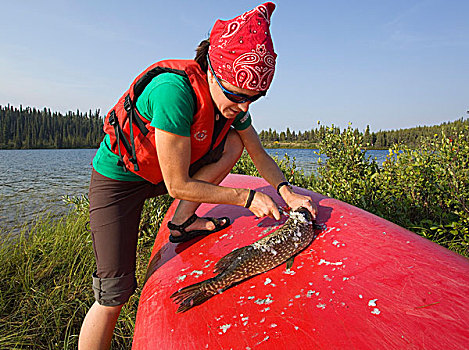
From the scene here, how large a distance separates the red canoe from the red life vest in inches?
33.5

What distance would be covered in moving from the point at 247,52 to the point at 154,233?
4.50 meters

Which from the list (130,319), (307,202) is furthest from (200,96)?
(130,319)

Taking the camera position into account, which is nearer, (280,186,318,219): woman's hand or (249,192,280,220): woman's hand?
(249,192,280,220): woman's hand

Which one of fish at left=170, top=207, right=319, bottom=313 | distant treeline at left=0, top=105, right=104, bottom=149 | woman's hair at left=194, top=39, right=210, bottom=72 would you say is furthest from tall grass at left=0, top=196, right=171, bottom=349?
distant treeline at left=0, top=105, right=104, bottom=149

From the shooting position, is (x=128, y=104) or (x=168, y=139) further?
(x=128, y=104)

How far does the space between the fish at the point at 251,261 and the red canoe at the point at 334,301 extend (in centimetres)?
4

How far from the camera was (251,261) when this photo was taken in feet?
6.70

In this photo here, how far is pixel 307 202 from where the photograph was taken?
2.57 metres

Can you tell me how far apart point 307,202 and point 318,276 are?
786mm

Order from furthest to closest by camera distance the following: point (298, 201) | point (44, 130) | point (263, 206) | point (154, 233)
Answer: point (44, 130) → point (154, 233) → point (298, 201) → point (263, 206)

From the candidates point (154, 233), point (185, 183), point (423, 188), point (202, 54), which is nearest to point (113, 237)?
point (185, 183)

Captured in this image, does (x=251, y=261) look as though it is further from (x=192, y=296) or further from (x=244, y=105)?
(x=244, y=105)

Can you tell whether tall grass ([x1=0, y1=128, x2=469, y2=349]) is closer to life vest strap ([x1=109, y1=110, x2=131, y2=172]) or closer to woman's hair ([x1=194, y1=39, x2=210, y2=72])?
life vest strap ([x1=109, y1=110, x2=131, y2=172])

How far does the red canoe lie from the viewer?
147 centimetres
